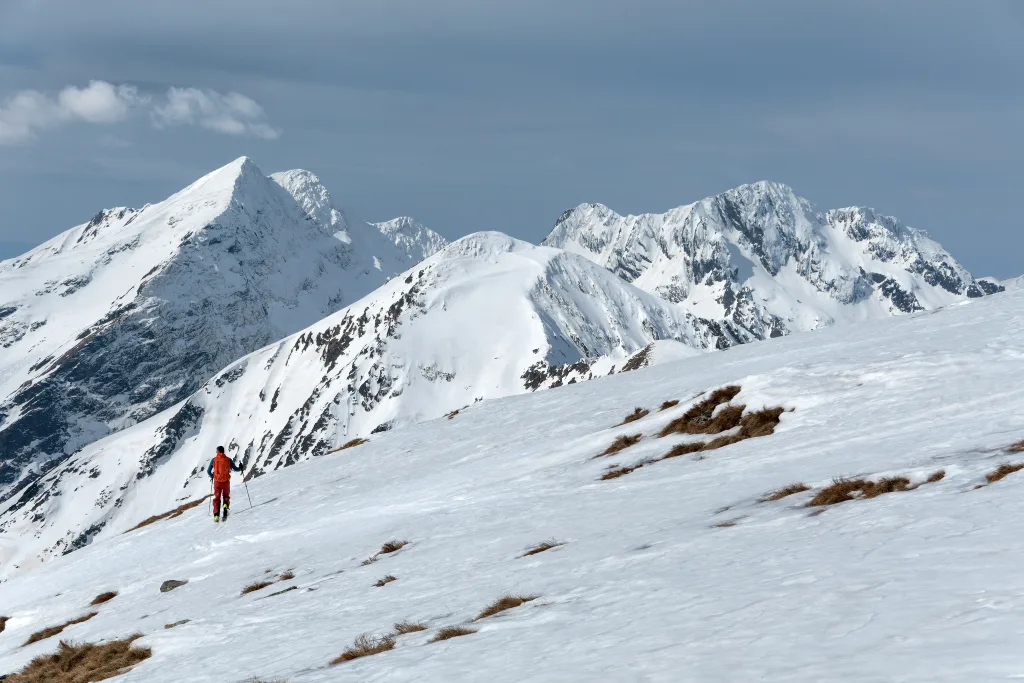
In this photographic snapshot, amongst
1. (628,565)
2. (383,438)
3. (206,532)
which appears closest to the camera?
(628,565)

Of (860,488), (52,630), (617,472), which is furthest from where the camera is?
(617,472)

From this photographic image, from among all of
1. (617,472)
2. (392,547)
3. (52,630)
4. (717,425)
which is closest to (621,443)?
Result: (717,425)

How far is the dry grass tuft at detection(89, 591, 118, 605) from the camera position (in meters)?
24.8

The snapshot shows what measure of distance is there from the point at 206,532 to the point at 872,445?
75.1 feet

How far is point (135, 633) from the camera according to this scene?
18.5 meters

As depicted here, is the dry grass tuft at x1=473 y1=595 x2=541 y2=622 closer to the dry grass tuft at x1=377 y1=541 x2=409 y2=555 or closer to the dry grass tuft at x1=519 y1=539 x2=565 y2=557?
the dry grass tuft at x1=519 y1=539 x2=565 y2=557

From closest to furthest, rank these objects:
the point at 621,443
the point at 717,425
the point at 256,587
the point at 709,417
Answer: the point at 256,587 < the point at 717,425 < the point at 709,417 < the point at 621,443

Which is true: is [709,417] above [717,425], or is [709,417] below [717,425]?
above

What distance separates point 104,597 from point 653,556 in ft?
58.8

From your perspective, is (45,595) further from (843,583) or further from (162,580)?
(843,583)

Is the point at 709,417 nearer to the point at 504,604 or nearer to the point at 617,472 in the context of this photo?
the point at 617,472

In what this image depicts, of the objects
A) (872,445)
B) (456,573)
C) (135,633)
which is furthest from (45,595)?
(872,445)

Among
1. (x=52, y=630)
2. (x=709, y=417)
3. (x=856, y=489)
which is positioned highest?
(x=709, y=417)

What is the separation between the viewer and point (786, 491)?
16.2 m
